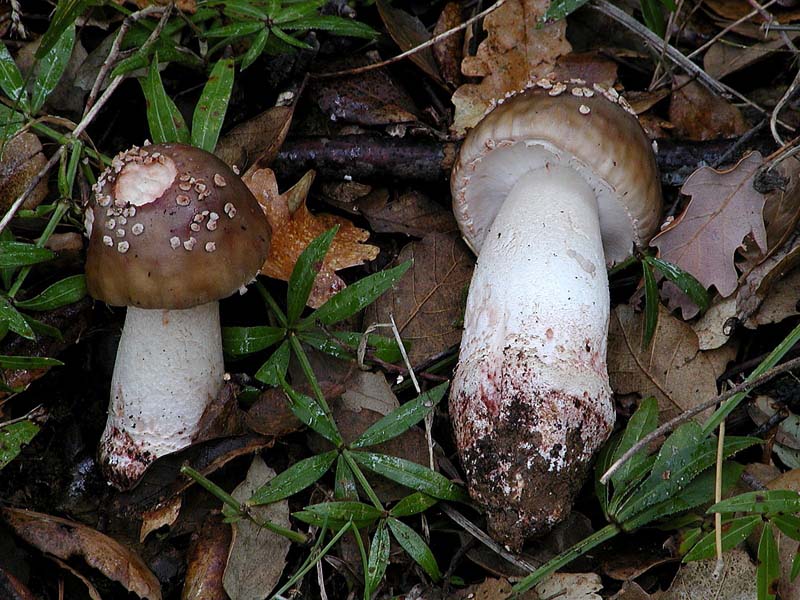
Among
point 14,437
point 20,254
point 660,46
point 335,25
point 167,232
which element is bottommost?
point 14,437

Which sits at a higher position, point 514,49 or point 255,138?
point 514,49

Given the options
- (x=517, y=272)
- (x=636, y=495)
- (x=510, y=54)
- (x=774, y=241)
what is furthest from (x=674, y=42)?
(x=636, y=495)

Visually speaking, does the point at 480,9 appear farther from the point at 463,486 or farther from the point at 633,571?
the point at 633,571

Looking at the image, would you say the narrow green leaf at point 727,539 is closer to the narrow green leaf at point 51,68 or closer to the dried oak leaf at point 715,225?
the dried oak leaf at point 715,225

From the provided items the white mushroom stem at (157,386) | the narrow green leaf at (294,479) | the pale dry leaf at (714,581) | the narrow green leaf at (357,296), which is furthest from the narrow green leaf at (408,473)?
the pale dry leaf at (714,581)

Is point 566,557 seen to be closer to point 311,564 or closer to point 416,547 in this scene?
point 416,547

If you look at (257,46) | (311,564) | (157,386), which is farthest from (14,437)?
(257,46)
